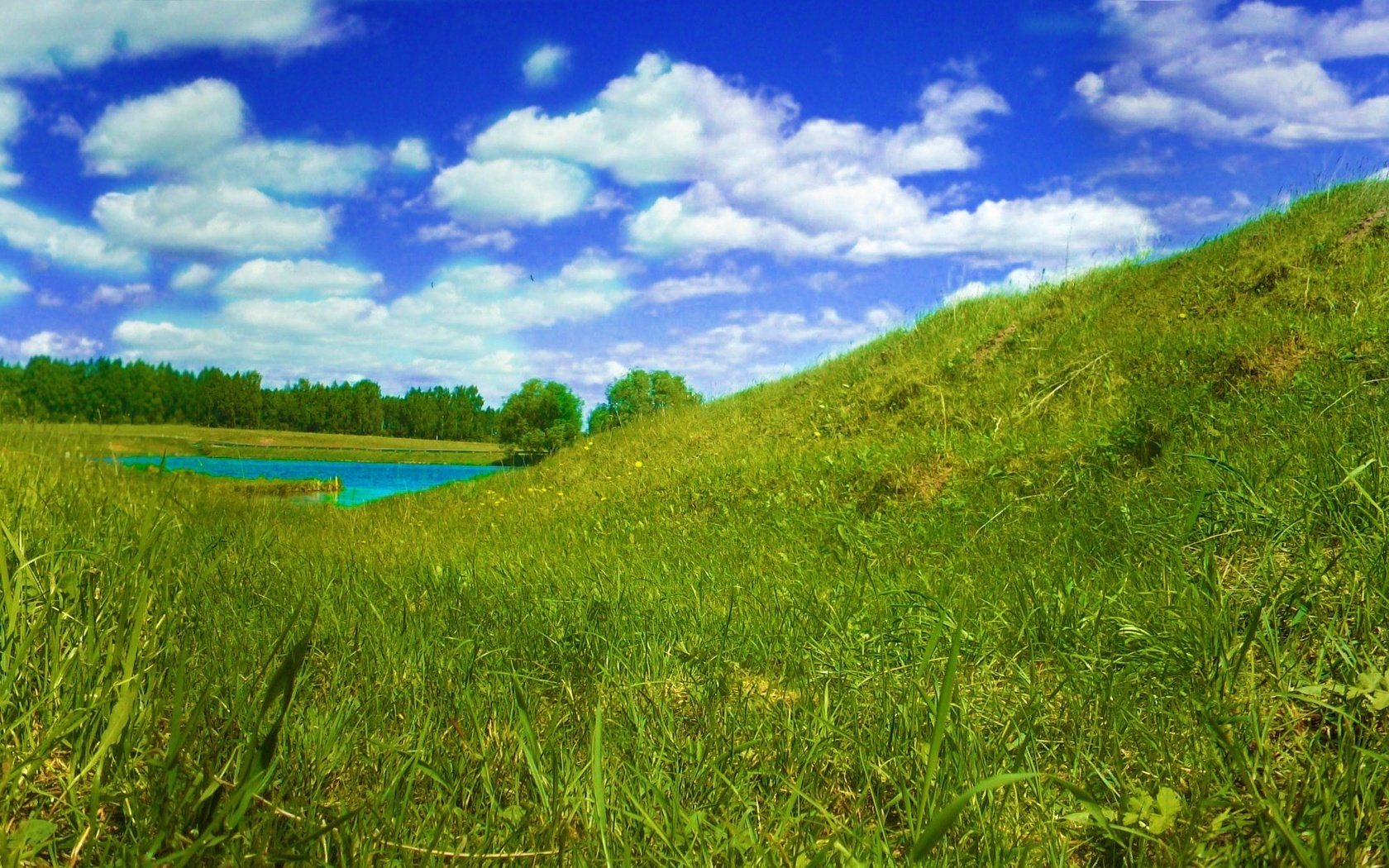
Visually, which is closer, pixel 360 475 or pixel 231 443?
pixel 231 443

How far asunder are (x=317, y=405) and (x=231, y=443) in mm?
12443

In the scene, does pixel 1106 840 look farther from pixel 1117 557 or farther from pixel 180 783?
pixel 1117 557

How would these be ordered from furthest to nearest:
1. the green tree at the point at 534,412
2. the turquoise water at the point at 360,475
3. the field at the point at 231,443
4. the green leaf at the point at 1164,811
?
the green tree at the point at 534,412 → the turquoise water at the point at 360,475 → the field at the point at 231,443 → the green leaf at the point at 1164,811

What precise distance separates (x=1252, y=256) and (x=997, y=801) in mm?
Result: 9549

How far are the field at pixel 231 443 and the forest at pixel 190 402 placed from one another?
0.18 meters

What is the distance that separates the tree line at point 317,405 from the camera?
5.96 m

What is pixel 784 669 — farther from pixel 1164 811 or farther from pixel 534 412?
pixel 534 412

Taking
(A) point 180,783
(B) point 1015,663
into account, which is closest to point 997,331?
(B) point 1015,663

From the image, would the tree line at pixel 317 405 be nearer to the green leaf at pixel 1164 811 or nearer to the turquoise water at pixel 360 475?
the turquoise water at pixel 360 475

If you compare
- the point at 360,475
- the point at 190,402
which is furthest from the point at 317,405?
the point at 190,402

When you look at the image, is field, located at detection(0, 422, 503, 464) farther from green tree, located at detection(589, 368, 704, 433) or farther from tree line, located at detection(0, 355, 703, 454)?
green tree, located at detection(589, 368, 704, 433)

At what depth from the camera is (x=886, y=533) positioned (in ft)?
18.6

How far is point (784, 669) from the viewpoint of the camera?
2.80 m

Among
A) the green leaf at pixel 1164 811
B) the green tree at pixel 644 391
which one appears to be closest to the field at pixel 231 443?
the green leaf at pixel 1164 811
